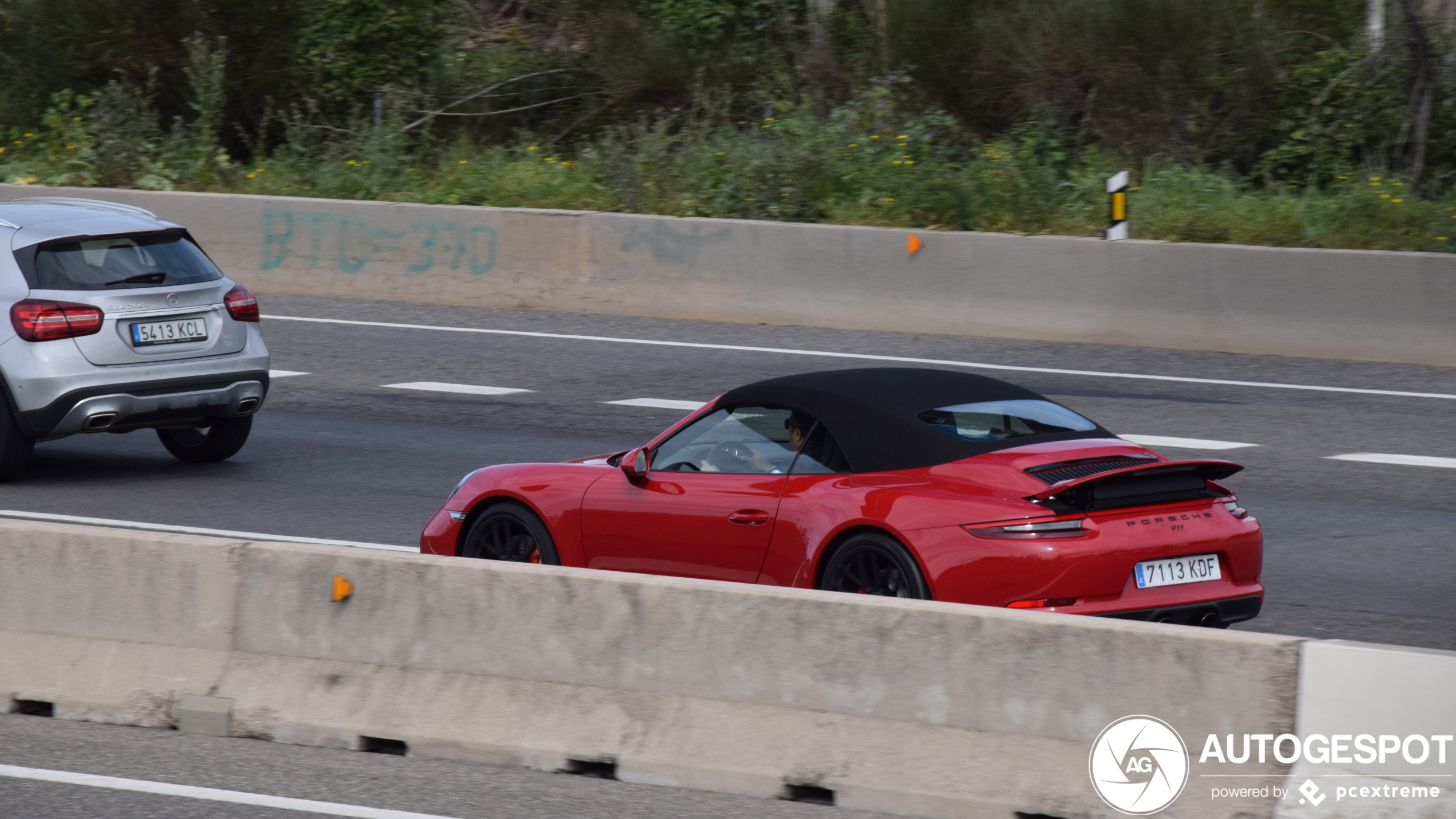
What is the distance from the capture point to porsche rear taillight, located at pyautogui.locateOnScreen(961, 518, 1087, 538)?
21.9ft

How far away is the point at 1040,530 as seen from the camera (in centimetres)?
668

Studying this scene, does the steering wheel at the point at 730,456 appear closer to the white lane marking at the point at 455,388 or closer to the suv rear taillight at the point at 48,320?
the suv rear taillight at the point at 48,320

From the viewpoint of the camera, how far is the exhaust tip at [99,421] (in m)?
10.9

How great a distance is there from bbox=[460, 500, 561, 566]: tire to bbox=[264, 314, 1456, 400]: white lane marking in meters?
8.05

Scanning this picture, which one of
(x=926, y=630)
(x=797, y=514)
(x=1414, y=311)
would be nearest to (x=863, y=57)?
(x=1414, y=311)

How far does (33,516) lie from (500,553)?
3.59 metres

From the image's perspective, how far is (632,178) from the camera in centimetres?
2091

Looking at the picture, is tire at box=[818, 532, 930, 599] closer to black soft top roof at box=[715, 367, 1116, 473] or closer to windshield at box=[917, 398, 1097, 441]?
black soft top roof at box=[715, 367, 1116, 473]

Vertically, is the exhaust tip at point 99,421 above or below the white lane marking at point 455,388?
above

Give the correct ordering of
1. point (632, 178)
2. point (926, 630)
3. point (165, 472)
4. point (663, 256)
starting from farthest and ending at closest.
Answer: point (632, 178), point (663, 256), point (165, 472), point (926, 630)

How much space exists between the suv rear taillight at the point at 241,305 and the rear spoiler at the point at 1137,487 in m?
6.56

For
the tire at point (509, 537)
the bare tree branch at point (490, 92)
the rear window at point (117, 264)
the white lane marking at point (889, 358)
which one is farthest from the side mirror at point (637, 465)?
the bare tree branch at point (490, 92)

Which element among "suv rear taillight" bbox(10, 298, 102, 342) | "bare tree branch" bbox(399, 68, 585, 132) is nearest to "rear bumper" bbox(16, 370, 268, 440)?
"suv rear taillight" bbox(10, 298, 102, 342)

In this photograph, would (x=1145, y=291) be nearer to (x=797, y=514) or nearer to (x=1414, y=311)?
(x=1414, y=311)
